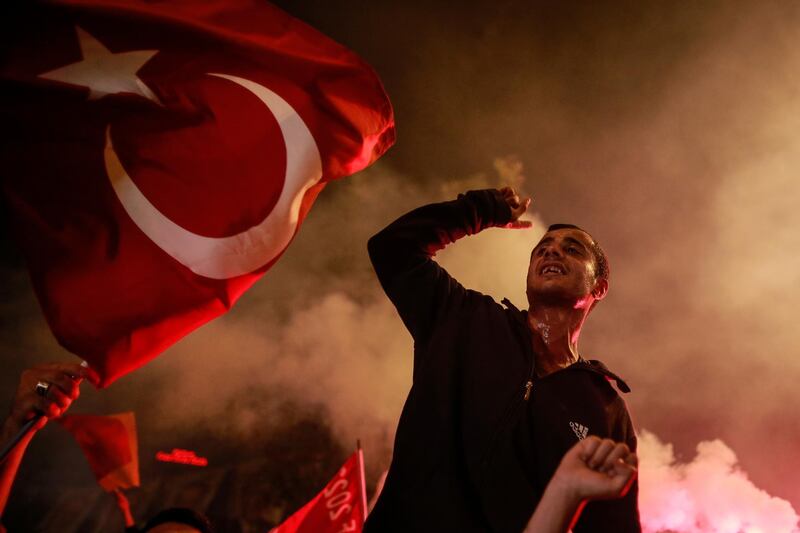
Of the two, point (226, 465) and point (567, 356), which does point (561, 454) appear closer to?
point (567, 356)

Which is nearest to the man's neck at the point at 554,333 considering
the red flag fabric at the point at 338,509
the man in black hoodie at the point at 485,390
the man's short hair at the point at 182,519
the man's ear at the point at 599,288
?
the man in black hoodie at the point at 485,390

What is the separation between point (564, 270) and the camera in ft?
9.63

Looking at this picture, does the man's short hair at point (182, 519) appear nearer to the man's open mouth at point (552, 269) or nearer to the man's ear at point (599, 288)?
the man's open mouth at point (552, 269)

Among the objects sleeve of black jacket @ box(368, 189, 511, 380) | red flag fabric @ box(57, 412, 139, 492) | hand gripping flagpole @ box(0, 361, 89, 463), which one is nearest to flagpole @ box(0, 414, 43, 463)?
hand gripping flagpole @ box(0, 361, 89, 463)

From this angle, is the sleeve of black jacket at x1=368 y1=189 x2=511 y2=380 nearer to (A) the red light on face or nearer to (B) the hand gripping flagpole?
(B) the hand gripping flagpole

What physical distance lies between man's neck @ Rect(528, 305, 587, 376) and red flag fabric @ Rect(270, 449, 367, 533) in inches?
131

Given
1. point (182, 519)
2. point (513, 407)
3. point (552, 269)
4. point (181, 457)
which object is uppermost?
point (552, 269)

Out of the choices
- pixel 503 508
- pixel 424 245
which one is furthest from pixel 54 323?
pixel 503 508

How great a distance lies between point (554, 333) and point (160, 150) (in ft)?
7.61

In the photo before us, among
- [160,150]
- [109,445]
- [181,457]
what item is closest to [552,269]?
[160,150]

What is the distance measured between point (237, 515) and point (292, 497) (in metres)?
2.36

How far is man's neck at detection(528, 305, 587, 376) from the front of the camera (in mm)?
2705

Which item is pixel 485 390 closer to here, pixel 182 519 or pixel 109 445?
pixel 109 445

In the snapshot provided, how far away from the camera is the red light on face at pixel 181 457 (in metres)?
20.3
